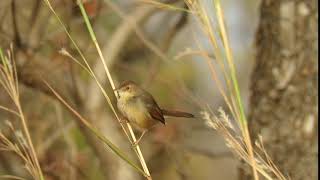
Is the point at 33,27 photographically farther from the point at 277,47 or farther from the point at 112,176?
the point at 277,47

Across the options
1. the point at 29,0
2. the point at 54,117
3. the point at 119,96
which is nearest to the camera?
the point at 119,96

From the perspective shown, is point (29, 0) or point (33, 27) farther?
point (29, 0)

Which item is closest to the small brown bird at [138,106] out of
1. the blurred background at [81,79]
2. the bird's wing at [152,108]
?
the bird's wing at [152,108]

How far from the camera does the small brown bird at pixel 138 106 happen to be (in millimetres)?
2914

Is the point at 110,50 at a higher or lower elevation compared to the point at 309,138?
higher

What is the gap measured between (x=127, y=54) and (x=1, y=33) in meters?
2.37

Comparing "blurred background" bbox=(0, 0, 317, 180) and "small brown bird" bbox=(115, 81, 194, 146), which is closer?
"small brown bird" bbox=(115, 81, 194, 146)

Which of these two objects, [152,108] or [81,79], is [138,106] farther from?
[81,79]

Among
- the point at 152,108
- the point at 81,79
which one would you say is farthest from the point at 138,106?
the point at 81,79

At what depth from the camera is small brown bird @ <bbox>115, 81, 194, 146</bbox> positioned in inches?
115

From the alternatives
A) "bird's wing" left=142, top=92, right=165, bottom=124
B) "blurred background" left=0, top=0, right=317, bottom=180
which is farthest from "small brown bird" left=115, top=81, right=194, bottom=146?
"blurred background" left=0, top=0, right=317, bottom=180

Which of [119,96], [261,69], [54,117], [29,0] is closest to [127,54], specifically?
[54,117]

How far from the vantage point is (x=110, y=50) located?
3969mm

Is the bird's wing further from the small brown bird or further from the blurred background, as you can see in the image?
the blurred background
